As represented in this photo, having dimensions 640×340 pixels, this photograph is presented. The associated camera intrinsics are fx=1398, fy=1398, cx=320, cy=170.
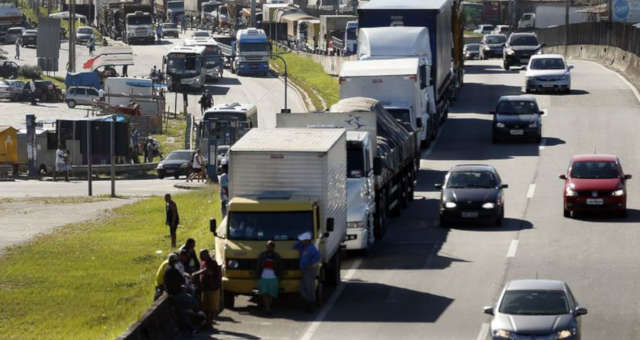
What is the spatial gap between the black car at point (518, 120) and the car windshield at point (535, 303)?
95.5 ft

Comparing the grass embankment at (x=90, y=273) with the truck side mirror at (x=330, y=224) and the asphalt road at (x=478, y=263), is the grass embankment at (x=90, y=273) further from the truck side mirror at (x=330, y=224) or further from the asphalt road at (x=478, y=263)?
the truck side mirror at (x=330, y=224)

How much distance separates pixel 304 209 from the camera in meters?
26.7

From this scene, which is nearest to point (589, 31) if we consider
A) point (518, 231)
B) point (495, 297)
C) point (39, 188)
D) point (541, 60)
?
point (541, 60)

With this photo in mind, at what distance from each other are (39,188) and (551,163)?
2223 cm

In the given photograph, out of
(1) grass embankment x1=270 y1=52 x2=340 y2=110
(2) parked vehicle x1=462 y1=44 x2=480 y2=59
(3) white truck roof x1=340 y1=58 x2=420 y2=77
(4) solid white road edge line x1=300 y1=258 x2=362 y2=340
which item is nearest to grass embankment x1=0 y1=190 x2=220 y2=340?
(4) solid white road edge line x1=300 y1=258 x2=362 y2=340

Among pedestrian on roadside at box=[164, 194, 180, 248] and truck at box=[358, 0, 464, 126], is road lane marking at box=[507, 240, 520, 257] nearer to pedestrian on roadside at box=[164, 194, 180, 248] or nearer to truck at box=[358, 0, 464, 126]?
pedestrian on roadside at box=[164, 194, 180, 248]

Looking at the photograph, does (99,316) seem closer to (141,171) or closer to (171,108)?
(141,171)

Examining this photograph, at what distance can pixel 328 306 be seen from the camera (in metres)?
27.0

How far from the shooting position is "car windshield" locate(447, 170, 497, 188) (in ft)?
119

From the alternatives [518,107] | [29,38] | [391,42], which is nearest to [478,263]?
[391,42]

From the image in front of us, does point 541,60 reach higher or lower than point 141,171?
higher

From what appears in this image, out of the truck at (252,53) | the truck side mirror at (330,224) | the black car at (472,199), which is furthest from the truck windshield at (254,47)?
the truck side mirror at (330,224)

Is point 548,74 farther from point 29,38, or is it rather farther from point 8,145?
point 29,38

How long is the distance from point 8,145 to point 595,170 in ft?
114
